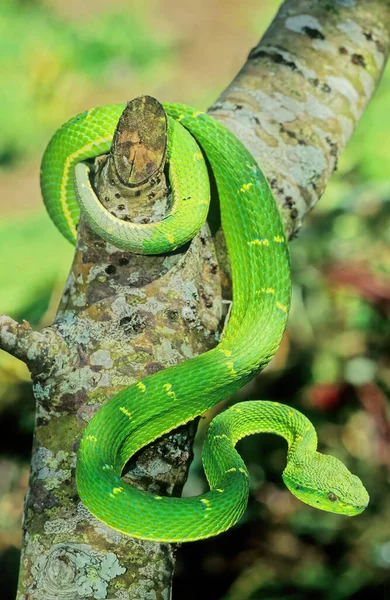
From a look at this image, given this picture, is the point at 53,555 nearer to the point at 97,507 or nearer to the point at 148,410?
the point at 97,507

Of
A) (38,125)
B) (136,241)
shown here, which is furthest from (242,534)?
(38,125)

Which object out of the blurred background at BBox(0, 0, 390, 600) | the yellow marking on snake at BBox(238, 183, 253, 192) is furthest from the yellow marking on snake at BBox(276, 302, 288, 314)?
the blurred background at BBox(0, 0, 390, 600)

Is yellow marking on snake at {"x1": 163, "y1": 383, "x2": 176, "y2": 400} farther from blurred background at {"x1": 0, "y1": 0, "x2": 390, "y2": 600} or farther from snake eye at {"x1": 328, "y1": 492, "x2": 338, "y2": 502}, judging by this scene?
blurred background at {"x1": 0, "y1": 0, "x2": 390, "y2": 600}

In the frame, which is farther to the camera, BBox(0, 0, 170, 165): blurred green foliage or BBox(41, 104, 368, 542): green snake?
BBox(0, 0, 170, 165): blurred green foliage

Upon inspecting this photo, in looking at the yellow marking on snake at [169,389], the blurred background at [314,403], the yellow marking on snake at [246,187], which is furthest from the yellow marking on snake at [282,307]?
the blurred background at [314,403]

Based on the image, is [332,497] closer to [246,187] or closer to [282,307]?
[282,307]

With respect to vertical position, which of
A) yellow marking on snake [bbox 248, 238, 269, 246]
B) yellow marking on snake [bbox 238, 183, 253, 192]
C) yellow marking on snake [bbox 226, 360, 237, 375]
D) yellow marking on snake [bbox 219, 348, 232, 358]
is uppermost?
yellow marking on snake [bbox 238, 183, 253, 192]

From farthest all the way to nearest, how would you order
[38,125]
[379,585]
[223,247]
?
[38,125] < [379,585] < [223,247]

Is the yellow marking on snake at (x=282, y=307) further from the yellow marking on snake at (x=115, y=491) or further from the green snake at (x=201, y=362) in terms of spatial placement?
the yellow marking on snake at (x=115, y=491)
